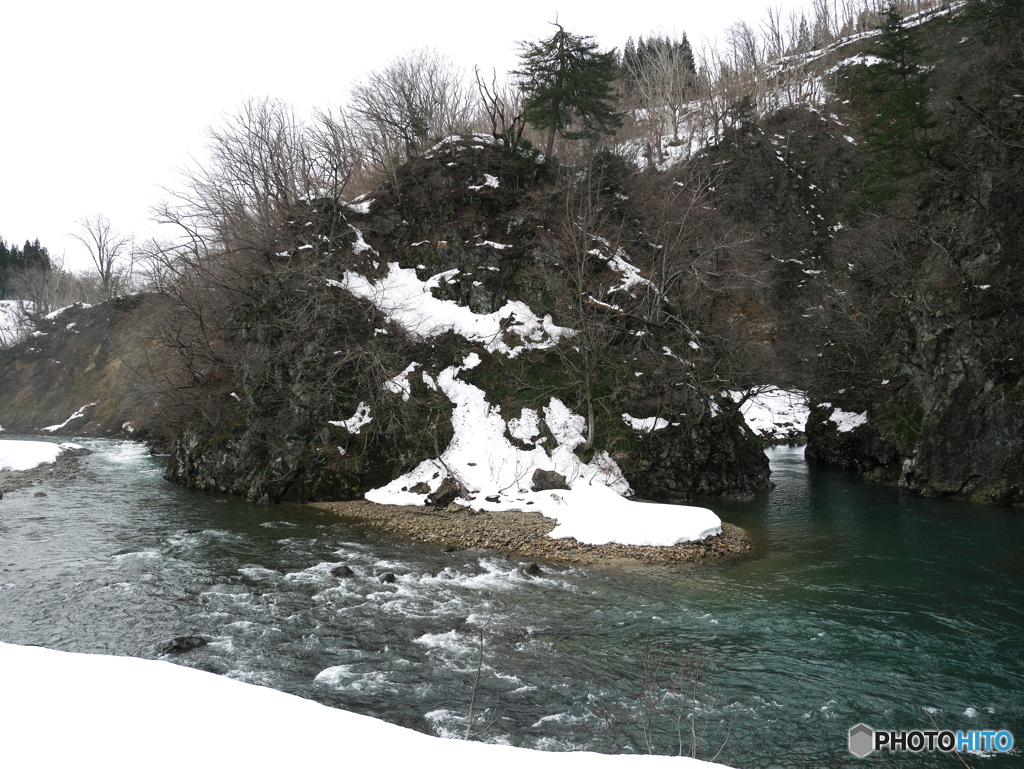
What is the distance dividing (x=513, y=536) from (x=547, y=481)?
462 cm

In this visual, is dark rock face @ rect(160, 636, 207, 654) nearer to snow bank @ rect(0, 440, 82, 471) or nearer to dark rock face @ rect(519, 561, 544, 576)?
dark rock face @ rect(519, 561, 544, 576)

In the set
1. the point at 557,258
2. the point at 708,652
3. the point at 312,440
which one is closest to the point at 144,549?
the point at 312,440

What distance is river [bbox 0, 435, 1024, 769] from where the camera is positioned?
8227mm

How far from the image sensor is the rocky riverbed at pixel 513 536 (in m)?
16.0

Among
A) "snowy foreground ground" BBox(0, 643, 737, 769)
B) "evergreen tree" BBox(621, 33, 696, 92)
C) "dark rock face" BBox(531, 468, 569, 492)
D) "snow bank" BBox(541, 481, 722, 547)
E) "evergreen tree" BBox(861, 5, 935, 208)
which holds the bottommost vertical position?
"snow bank" BBox(541, 481, 722, 547)

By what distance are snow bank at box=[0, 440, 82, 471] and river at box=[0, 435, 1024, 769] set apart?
41.5 feet

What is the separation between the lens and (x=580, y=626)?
37.3ft

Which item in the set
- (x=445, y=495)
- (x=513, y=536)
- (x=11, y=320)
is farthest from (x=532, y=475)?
(x=11, y=320)

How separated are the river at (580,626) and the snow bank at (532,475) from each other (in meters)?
1.86

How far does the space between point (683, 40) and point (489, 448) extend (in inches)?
3178

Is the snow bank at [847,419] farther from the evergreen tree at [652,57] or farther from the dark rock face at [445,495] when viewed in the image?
the evergreen tree at [652,57]

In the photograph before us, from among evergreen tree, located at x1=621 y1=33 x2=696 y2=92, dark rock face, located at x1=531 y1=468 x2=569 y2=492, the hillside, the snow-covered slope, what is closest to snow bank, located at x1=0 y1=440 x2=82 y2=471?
the hillside

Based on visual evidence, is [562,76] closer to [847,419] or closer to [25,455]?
[847,419]

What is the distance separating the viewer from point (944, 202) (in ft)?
86.5
